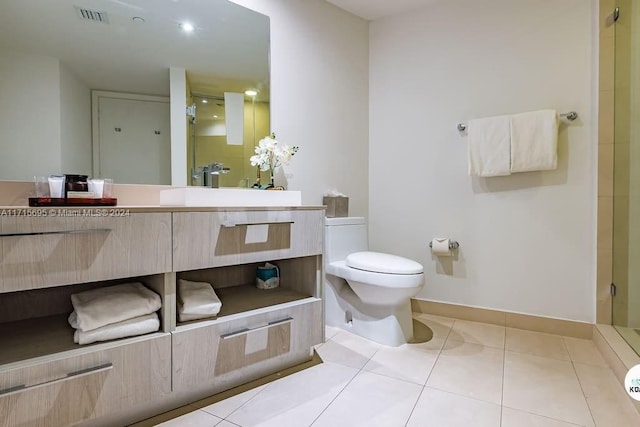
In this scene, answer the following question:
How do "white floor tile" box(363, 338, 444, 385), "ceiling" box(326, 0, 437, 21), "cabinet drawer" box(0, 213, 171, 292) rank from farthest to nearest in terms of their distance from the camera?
"ceiling" box(326, 0, 437, 21) → "white floor tile" box(363, 338, 444, 385) → "cabinet drawer" box(0, 213, 171, 292)

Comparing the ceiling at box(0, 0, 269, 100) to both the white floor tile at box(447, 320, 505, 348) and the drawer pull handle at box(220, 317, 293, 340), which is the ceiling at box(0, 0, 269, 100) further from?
the white floor tile at box(447, 320, 505, 348)

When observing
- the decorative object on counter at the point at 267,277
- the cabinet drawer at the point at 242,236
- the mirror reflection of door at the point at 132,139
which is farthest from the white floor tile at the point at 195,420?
the mirror reflection of door at the point at 132,139

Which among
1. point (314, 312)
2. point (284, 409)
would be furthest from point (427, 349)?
point (284, 409)

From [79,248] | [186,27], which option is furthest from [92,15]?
[79,248]

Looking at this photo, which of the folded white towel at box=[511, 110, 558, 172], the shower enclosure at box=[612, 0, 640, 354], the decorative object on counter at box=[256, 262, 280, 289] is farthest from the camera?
the folded white towel at box=[511, 110, 558, 172]

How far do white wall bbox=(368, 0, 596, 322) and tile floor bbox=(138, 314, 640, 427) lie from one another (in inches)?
17.5

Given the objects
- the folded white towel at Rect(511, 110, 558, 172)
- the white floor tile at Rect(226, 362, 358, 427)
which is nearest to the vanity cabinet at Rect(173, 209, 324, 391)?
the white floor tile at Rect(226, 362, 358, 427)

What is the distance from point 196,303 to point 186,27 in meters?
1.35

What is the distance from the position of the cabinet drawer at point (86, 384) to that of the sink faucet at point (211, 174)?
0.85m

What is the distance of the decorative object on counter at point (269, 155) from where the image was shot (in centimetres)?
192

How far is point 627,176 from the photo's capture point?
1.75m

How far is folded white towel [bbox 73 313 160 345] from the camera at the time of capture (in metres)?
1.07

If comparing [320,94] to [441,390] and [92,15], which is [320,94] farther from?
[441,390]

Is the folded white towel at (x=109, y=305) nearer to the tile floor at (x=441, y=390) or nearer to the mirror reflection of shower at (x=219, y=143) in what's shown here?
the tile floor at (x=441, y=390)
